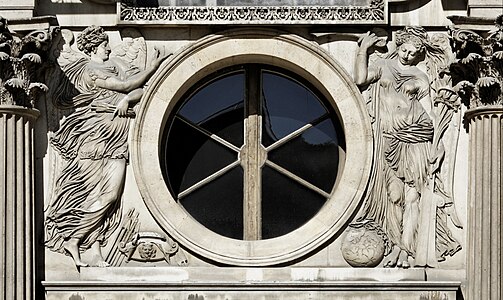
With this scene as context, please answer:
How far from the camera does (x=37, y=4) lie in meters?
19.5

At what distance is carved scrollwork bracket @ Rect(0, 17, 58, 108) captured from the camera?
1891 centimetres

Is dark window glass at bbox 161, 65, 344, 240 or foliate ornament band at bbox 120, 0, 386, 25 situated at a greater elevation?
foliate ornament band at bbox 120, 0, 386, 25

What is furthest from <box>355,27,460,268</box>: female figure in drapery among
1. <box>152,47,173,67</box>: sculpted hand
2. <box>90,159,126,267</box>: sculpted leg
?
<box>90,159,126,267</box>: sculpted leg

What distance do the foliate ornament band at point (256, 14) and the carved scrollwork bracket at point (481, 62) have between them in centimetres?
99

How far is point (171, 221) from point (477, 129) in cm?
359

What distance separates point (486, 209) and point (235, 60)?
3318 mm

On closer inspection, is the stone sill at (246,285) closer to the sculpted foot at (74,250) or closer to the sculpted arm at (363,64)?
the sculpted foot at (74,250)

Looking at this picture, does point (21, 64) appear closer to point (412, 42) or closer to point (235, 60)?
point (235, 60)

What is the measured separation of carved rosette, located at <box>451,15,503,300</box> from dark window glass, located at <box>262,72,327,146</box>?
6.03 feet

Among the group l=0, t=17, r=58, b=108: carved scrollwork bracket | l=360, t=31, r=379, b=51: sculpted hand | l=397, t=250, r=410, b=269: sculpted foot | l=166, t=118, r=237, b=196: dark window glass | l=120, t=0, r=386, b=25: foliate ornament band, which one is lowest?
l=397, t=250, r=410, b=269: sculpted foot

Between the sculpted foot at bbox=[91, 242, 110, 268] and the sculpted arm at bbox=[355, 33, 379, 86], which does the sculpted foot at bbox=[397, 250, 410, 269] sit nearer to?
the sculpted arm at bbox=[355, 33, 379, 86]

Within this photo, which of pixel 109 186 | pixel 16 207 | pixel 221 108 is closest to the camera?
pixel 16 207

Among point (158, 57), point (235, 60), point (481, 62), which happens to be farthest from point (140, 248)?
point (481, 62)

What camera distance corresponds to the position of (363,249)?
19266mm
